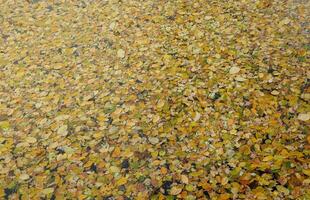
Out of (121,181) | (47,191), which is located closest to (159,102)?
(121,181)

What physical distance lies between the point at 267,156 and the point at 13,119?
3.15 metres

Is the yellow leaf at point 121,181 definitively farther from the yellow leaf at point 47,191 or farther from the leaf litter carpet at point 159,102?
the yellow leaf at point 47,191

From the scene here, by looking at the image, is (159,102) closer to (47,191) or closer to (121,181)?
(121,181)

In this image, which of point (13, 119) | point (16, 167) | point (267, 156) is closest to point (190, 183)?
point (267, 156)

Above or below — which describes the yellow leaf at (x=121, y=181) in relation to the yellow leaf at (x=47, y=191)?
below

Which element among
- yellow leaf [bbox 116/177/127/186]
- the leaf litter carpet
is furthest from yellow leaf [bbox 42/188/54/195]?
yellow leaf [bbox 116/177/127/186]

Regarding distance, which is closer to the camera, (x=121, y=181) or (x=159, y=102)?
(x=121, y=181)

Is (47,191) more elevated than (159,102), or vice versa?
(159,102)

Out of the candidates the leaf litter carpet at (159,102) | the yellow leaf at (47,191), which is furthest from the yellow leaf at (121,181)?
the yellow leaf at (47,191)

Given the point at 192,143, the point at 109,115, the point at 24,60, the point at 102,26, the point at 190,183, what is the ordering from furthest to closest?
the point at 102,26 < the point at 24,60 < the point at 109,115 < the point at 192,143 < the point at 190,183

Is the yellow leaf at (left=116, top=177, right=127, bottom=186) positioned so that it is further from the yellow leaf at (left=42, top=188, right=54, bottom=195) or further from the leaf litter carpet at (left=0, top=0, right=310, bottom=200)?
the yellow leaf at (left=42, top=188, right=54, bottom=195)

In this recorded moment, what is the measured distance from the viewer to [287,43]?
4.71 m

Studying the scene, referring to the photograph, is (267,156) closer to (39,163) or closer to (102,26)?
(39,163)

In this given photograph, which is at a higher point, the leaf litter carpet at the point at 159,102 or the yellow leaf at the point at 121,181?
the leaf litter carpet at the point at 159,102
